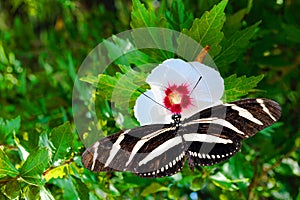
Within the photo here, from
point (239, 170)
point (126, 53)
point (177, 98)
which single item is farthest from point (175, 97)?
point (239, 170)

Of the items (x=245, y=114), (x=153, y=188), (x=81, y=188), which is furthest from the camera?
(x=153, y=188)

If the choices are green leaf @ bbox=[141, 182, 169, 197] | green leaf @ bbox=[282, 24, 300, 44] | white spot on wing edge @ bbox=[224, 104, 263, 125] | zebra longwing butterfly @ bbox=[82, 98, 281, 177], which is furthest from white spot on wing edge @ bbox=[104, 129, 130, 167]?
green leaf @ bbox=[282, 24, 300, 44]

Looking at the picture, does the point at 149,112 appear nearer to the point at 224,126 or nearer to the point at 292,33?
the point at 224,126

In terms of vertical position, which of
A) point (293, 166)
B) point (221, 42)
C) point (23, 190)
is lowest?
point (293, 166)

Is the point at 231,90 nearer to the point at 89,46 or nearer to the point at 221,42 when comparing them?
the point at 221,42

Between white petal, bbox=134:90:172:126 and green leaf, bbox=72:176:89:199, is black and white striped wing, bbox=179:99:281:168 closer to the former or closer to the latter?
white petal, bbox=134:90:172:126

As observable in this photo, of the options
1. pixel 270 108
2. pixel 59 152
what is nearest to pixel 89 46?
pixel 59 152
